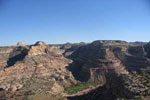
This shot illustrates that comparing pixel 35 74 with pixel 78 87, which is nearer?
pixel 78 87

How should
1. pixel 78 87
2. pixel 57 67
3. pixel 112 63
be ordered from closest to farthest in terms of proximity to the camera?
pixel 78 87
pixel 112 63
pixel 57 67

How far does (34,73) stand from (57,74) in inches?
329

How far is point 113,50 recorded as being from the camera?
9269cm

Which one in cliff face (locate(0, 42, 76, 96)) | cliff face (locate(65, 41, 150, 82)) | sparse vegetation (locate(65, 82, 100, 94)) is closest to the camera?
cliff face (locate(0, 42, 76, 96))

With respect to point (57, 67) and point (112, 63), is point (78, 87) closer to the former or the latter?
point (57, 67)

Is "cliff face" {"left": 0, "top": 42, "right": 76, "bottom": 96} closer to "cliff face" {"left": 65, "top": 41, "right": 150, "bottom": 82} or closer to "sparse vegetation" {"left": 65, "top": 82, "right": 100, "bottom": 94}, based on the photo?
"sparse vegetation" {"left": 65, "top": 82, "right": 100, "bottom": 94}

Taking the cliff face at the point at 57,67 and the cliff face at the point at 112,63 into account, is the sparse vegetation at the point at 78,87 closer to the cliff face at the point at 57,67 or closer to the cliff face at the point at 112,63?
the cliff face at the point at 57,67

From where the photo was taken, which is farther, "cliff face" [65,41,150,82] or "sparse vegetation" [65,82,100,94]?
"cliff face" [65,41,150,82]

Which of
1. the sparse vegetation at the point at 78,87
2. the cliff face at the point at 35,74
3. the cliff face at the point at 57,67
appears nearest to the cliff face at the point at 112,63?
the cliff face at the point at 57,67

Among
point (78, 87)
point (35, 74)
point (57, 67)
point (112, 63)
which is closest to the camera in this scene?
point (78, 87)

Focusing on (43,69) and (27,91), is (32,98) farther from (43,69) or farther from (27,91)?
(43,69)

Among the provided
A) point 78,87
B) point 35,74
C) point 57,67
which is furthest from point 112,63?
point 35,74

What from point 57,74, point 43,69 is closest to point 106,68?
point 57,74

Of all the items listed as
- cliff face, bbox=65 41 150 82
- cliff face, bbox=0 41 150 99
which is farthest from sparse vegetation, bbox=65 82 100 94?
cliff face, bbox=65 41 150 82
